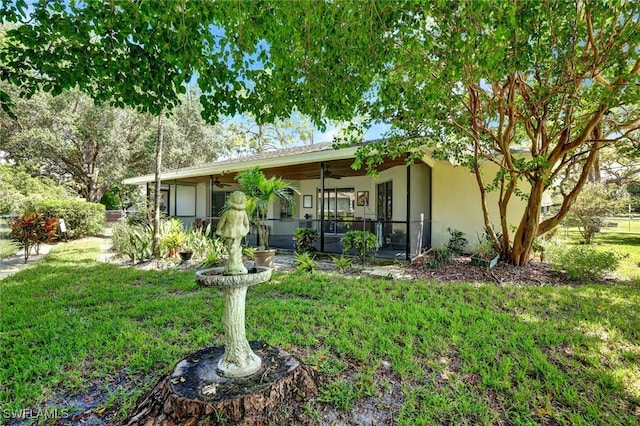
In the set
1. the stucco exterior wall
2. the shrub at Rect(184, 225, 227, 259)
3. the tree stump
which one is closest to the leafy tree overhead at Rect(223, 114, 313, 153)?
the shrub at Rect(184, 225, 227, 259)

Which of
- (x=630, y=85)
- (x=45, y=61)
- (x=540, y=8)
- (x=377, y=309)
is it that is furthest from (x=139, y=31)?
(x=630, y=85)

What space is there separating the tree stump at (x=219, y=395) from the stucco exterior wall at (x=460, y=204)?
789 centimetres

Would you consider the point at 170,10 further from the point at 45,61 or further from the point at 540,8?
the point at 540,8

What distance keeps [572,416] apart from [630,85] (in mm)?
5133

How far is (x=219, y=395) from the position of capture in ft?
6.89

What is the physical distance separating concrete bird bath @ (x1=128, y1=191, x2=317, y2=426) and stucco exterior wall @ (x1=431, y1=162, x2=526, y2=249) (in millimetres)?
7877

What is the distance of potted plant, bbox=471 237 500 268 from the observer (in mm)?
6945

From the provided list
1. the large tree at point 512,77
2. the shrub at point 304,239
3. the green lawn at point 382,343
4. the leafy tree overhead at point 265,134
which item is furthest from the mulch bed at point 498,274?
the leafy tree overhead at point 265,134

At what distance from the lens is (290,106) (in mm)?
4238

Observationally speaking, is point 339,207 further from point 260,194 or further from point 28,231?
point 28,231

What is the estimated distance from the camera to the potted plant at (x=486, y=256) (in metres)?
6.95

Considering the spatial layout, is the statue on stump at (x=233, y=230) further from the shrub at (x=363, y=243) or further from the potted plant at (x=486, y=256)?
the potted plant at (x=486, y=256)

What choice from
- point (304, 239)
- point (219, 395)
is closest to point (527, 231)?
point (304, 239)

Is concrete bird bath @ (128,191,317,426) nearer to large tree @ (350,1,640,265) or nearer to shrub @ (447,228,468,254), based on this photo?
large tree @ (350,1,640,265)
